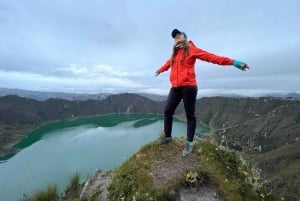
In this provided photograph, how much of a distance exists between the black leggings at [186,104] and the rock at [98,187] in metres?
1.70

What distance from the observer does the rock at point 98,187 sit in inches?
225

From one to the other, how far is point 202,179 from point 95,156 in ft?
262

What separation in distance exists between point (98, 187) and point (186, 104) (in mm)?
2460

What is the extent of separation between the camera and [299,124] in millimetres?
144375

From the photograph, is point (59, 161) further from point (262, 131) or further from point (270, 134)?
point (262, 131)

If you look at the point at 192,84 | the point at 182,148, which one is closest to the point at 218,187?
the point at 182,148

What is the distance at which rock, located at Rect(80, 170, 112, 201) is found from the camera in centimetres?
571

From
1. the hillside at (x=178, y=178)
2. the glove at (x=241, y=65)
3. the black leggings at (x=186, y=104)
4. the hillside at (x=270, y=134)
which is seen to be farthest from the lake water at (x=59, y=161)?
the glove at (x=241, y=65)

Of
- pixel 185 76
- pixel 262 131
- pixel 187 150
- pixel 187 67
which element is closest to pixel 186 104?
pixel 185 76

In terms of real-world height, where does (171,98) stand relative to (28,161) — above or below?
above

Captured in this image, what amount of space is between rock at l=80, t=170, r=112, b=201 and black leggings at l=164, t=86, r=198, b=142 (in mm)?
1701

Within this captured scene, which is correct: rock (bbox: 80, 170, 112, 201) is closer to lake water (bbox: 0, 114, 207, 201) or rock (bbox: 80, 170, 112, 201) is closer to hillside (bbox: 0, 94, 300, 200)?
lake water (bbox: 0, 114, 207, 201)

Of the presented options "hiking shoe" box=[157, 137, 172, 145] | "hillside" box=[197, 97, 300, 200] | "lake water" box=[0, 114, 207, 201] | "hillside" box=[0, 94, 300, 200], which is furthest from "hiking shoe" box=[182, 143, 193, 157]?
"hillside" box=[0, 94, 300, 200]

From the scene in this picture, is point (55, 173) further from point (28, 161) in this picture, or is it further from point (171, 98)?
point (171, 98)
